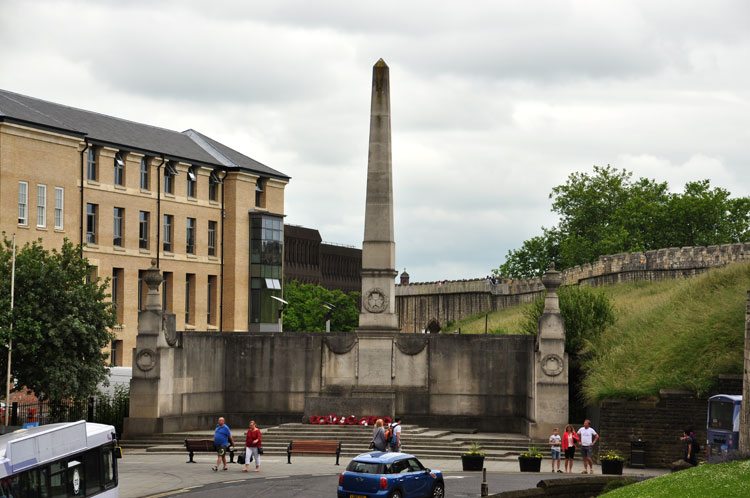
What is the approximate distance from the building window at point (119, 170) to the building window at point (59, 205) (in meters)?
6.47

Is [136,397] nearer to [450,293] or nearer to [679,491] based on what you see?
[679,491]

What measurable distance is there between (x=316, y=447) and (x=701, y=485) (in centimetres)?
Answer: 1862

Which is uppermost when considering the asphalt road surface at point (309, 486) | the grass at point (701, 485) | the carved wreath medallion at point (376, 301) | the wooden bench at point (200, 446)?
the carved wreath medallion at point (376, 301)

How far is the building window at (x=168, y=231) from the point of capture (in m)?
86.4

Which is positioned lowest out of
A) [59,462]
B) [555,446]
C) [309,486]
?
[309,486]

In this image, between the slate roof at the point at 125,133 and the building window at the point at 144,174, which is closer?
the slate roof at the point at 125,133

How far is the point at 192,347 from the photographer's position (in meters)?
46.4

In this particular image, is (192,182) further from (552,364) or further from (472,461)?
(472,461)

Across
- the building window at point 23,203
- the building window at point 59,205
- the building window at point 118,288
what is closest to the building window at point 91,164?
the building window at point 59,205

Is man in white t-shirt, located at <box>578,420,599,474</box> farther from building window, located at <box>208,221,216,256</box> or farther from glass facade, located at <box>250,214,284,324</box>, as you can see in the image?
building window, located at <box>208,221,216,256</box>

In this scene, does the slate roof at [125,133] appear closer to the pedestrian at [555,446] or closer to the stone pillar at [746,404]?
the pedestrian at [555,446]

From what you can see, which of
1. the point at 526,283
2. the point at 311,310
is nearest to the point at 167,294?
the point at 526,283

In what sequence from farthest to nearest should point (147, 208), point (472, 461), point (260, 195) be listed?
1. point (260, 195)
2. point (147, 208)
3. point (472, 461)

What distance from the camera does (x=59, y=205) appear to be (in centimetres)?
7494
